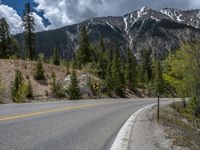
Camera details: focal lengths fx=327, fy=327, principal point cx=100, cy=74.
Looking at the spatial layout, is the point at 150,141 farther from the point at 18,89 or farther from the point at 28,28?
the point at 28,28

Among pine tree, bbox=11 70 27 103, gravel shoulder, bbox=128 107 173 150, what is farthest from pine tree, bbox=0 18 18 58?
gravel shoulder, bbox=128 107 173 150

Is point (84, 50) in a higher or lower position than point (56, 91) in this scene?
higher

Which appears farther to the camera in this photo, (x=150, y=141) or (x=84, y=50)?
(x=84, y=50)

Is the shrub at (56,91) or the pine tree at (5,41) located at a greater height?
the pine tree at (5,41)

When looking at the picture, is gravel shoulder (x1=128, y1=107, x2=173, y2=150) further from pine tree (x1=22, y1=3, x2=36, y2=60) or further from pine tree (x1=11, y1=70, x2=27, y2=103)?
pine tree (x1=22, y1=3, x2=36, y2=60)

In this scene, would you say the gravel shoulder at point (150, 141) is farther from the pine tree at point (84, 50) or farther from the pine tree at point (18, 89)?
the pine tree at point (84, 50)

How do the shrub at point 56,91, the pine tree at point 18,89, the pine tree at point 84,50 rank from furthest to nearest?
the pine tree at point 84,50
the shrub at point 56,91
the pine tree at point 18,89

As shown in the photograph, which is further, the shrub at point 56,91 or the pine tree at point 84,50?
the pine tree at point 84,50

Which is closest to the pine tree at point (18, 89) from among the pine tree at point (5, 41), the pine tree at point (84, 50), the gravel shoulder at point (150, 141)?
the gravel shoulder at point (150, 141)

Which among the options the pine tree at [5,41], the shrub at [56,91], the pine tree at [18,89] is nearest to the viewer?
the pine tree at [18,89]

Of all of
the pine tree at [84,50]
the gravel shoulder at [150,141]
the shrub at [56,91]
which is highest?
the pine tree at [84,50]

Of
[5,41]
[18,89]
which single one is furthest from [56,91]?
[5,41]

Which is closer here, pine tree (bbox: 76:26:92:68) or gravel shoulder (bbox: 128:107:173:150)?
gravel shoulder (bbox: 128:107:173:150)

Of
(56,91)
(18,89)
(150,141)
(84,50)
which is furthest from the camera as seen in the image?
(84,50)
